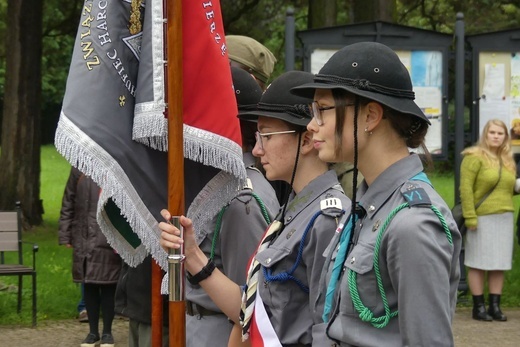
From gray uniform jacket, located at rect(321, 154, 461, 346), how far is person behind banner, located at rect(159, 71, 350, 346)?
20.3 inches

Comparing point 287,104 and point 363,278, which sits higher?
point 287,104

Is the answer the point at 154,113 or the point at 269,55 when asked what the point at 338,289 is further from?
the point at 269,55

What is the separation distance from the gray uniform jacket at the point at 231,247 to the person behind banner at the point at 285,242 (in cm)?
13

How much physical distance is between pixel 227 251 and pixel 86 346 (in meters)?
5.37

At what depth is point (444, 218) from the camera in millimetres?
2707

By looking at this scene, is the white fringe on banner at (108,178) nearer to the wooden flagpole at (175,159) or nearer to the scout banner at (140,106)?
the scout banner at (140,106)

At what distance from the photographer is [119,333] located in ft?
32.5

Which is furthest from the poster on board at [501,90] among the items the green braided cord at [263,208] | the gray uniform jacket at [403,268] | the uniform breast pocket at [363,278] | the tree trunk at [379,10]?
the uniform breast pocket at [363,278]

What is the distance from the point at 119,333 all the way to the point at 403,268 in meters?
7.58

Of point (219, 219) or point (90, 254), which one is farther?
point (90, 254)

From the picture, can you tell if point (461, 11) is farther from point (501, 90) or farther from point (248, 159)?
point (248, 159)

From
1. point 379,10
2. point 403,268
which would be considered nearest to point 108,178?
point 403,268

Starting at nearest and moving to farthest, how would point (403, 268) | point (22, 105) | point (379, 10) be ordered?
point (403, 268), point (379, 10), point (22, 105)

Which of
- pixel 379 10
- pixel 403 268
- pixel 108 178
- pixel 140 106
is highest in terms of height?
pixel 379 10
